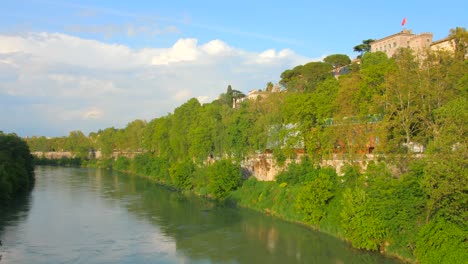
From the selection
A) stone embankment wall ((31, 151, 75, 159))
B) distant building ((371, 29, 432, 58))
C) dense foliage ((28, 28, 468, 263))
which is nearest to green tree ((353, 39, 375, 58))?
distant building ((371, 29, 432, 58))

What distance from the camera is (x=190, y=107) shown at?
162 feet

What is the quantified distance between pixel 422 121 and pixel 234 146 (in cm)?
1642

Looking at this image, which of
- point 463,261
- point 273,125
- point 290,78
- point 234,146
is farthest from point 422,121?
point 290,78

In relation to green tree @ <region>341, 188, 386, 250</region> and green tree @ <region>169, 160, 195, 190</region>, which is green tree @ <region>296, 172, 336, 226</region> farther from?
green tree @ <region>169, 160, 195, 190</region>

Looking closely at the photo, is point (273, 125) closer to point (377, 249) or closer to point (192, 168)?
point (192, 168)

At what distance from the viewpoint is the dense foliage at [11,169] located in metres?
29.8

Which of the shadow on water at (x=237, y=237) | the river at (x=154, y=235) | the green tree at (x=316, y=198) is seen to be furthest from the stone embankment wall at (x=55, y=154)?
the green tree at (x=316, y=198)

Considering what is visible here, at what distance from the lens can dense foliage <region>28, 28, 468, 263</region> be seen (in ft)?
52.3

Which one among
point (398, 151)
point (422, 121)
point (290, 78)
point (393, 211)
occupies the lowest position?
point (393, 211)

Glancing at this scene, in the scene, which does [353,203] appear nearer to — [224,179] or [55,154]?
[224,179]

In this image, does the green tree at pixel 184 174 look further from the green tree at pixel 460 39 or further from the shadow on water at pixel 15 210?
the green tree at pixel 460 39

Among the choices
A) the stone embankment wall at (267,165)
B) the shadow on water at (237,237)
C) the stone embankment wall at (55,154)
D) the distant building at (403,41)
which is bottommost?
the shadow on water at (237,237)

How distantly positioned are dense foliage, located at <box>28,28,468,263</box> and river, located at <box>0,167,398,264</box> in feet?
4.66

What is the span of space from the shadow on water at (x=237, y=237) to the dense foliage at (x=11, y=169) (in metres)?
8.38
